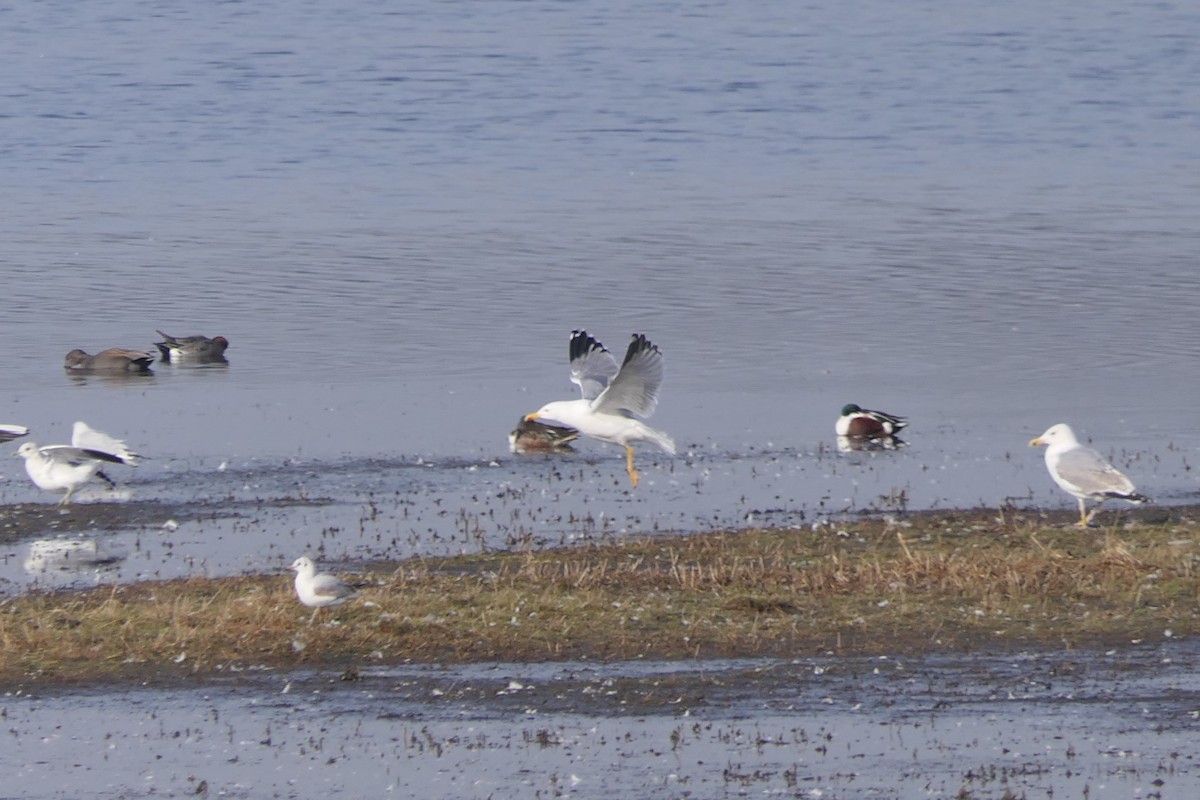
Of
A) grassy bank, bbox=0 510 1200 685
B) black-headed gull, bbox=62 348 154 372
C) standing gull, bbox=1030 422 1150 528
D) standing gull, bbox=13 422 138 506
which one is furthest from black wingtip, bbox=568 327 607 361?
black-headed gull, bbox=62 348 154 372

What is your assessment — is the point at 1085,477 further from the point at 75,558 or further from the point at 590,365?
the point at 75,558

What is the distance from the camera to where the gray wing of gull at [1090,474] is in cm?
1401

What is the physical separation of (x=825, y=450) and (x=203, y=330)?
10.0m

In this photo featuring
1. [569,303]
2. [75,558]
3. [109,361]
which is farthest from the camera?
[569,303]

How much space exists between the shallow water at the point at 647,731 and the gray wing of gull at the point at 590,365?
5136mm

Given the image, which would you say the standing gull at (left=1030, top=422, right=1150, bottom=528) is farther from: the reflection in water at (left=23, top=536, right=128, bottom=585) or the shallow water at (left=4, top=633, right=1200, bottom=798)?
the reflection in water at (left=23, top=536, right=128, bottom=585)

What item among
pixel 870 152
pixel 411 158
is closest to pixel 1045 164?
pixel 870 152

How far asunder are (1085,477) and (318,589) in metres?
5.63

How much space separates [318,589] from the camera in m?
11.2

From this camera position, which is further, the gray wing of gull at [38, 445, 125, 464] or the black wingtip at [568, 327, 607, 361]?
the black wingtip at [568, 327, 607, 361]

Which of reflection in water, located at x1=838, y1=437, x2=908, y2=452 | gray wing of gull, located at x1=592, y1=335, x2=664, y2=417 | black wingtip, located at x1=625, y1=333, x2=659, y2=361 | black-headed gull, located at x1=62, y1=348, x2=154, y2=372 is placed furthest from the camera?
black-headed gull, located at x1=62, y1=348, x2=154, y2=372

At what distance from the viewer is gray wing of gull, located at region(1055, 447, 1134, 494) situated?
1401 centimetres

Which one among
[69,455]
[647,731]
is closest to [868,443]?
[69,455]

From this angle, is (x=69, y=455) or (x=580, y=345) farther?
(x=580, y=345)
